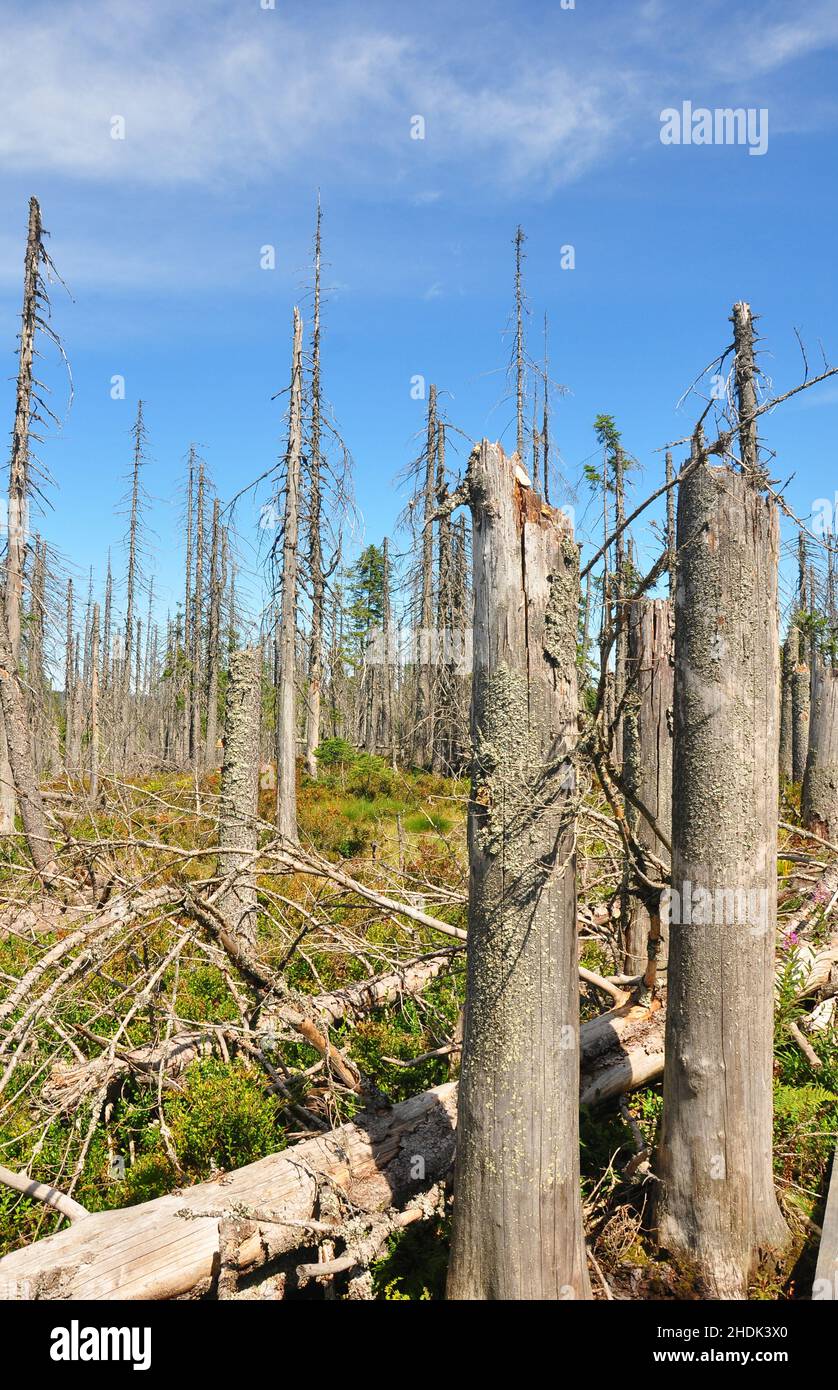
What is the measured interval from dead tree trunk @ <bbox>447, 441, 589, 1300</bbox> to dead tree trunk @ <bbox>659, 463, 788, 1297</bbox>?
71cm

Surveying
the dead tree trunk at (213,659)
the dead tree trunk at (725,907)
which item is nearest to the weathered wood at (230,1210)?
the dead tree trunk at (725,907)

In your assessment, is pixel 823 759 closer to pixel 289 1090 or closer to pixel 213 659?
pixel 289 1090

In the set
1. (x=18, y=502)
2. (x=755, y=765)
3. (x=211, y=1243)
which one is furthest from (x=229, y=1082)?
(x=18, y=502)

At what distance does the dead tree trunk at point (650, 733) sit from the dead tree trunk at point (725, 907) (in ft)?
7.07

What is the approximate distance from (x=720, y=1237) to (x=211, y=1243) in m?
2.18

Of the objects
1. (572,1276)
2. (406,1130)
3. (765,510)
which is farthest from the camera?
(406,1130)

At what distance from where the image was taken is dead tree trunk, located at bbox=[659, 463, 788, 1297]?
3381mm

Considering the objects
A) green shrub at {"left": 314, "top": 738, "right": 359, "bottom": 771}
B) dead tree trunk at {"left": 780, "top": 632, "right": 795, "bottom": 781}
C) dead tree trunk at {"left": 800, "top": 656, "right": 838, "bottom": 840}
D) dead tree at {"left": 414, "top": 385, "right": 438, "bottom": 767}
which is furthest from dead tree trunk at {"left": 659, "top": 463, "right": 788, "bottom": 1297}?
dead tree trunk at {"left": 780, "top": 632, "right": 795, "bottom": 781}

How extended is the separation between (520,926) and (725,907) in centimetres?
106

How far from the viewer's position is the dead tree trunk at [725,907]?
338cm

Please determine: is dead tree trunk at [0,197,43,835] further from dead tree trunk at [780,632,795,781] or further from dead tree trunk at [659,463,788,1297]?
dead tree trunk at [780,632,795,781]
